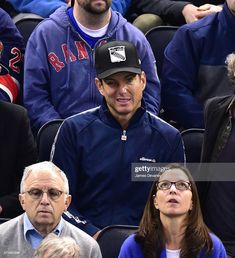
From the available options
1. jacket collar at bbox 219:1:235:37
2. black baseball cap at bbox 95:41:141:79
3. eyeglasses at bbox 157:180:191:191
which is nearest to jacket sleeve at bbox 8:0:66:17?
jacket collar at bbox 219:1:235:37

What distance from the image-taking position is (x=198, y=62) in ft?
24.0

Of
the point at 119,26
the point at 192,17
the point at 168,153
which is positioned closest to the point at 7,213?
the point at 168,153

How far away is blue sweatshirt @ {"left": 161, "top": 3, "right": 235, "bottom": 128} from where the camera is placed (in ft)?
23.8

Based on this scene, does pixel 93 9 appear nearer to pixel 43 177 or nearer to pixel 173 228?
pixel 43 177

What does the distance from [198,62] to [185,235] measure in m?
1.83

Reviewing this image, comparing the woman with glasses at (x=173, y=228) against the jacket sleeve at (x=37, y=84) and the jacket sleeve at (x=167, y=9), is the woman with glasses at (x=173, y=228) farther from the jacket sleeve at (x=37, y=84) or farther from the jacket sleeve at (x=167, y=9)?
the jacket sleeve at (x=167, y=9)

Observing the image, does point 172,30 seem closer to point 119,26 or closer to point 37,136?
point 119,26

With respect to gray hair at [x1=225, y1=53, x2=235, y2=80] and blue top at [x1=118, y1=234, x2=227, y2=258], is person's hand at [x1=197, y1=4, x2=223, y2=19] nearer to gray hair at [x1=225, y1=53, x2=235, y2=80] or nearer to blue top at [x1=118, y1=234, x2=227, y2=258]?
gray hair at [x1=225, y1=53, x2=235, y2=80]

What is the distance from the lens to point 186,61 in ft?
24.0

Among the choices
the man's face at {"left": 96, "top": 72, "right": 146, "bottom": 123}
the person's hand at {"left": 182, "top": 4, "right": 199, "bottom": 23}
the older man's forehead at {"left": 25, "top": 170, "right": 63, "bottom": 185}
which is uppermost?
the person's hand at {"left": 182, "top": 4, "right": 199, "bottom": 23}

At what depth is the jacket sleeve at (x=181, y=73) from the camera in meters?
7.25

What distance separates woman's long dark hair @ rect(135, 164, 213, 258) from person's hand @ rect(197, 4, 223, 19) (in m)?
2.29

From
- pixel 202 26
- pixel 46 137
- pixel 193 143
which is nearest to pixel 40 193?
pixel 46 137

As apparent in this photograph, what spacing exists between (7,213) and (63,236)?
2.40ft
